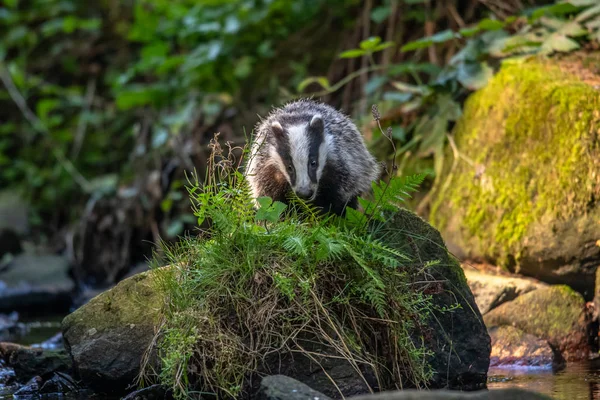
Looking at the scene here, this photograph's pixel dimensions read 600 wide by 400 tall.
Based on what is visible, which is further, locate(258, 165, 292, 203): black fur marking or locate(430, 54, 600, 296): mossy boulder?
locate(430, 54, 600, 296): mossy boulder

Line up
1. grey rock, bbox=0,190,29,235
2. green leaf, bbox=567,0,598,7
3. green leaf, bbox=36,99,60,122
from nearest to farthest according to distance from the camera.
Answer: green leaf, bbox=567,0,598,7 < grey rock, bbox=0,190,29,235 < green leaf, bbox=36,99,60,122

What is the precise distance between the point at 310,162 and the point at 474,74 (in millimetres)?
2726

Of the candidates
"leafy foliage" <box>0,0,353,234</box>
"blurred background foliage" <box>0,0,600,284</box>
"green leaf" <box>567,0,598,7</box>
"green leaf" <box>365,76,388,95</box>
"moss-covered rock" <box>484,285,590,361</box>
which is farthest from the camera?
"leafy foliage" <box>0,0,353,234</box>

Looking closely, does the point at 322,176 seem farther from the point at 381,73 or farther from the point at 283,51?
the point at 283,51

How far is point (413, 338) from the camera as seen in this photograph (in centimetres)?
418

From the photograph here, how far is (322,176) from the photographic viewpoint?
5.03 meters

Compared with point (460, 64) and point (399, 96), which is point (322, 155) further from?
point (460, 64)

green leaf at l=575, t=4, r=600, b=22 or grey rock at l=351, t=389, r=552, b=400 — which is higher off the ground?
green leaf at l=575, t=4, r=600, b=22

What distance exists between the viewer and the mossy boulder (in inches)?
222

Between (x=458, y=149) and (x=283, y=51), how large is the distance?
3.59m

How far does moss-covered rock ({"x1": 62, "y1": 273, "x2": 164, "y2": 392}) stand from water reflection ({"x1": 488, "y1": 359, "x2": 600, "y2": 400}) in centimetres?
187

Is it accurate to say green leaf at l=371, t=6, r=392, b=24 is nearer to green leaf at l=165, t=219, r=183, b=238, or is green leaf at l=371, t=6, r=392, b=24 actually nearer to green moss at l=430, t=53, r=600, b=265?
green moss at l=430, t=53, r=600, b=265

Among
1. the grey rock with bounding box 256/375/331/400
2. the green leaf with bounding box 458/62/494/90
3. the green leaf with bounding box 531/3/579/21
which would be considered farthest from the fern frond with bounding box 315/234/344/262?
the green leaf with bounding box 531/3/579/21

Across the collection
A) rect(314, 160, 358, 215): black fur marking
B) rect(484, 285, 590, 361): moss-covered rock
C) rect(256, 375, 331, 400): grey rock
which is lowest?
rect(484, 285, 590, 361): moss-covered rock
